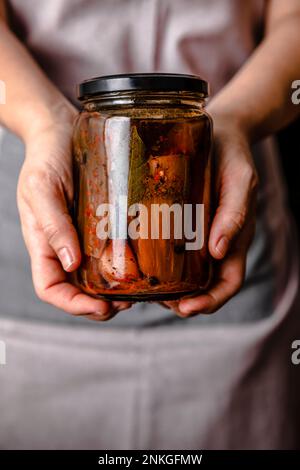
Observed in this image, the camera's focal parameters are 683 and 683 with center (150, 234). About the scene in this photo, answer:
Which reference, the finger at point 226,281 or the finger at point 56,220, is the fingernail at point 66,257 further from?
the finger at point 226,281

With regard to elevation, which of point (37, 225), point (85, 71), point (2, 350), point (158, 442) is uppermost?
point (85, 71)

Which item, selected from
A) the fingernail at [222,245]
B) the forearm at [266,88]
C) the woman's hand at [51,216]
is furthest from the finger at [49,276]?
the forearm at [266,88]

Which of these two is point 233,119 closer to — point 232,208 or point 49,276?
point 232,208

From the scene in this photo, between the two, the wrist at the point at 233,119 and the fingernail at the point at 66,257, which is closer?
the fingernail at the point at 66,257

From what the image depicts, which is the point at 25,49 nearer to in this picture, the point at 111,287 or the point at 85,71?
the point at 85,71

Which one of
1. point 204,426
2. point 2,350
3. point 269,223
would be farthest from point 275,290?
point 2,350
